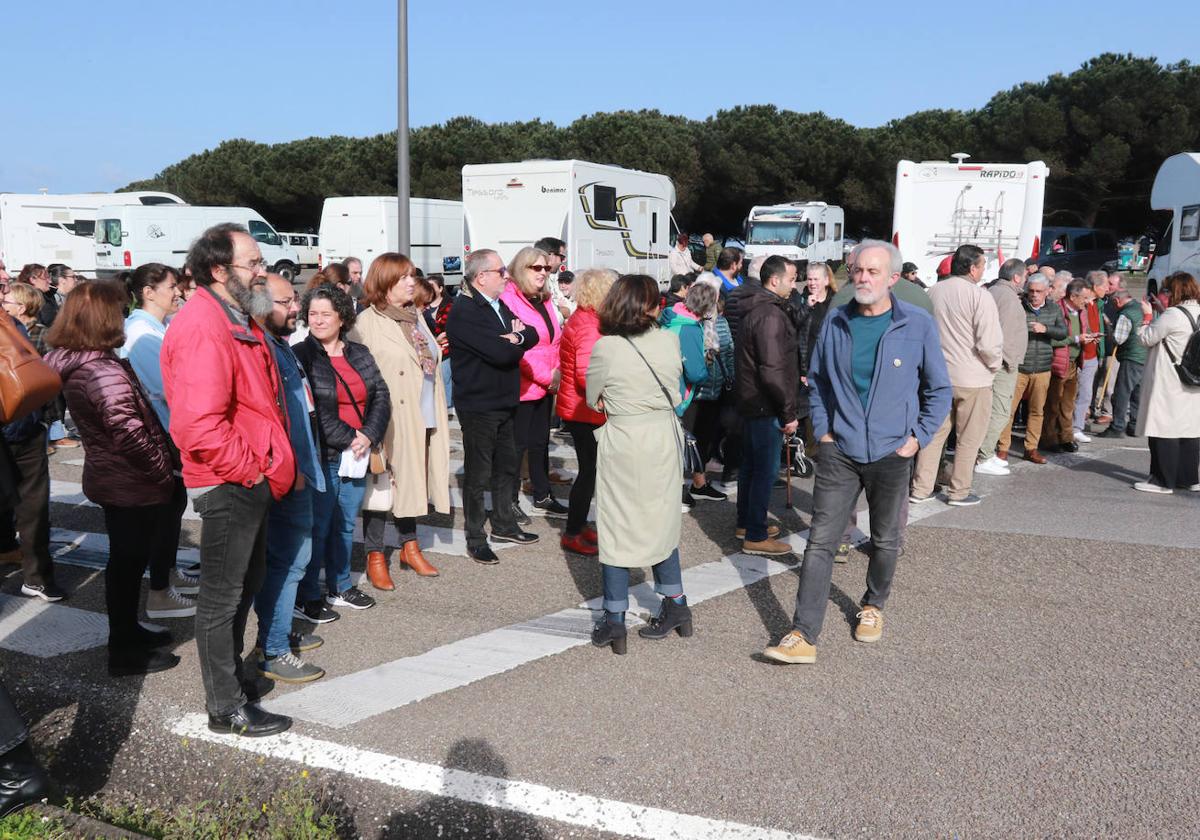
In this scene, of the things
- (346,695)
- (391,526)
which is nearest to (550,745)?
(346,695)

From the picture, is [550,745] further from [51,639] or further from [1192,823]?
[51,639]

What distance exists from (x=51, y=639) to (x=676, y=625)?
130 inches

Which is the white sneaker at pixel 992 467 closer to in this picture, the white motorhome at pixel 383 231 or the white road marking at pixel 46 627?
the white road marking at pixel 46 627

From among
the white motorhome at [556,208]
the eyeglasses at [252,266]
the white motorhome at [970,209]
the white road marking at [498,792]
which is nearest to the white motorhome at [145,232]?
the white motorhome at [556,208]

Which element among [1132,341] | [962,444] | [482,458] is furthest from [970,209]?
[482,458]

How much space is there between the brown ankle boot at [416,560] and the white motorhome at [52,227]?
31.7 metres

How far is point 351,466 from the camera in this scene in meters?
5.27

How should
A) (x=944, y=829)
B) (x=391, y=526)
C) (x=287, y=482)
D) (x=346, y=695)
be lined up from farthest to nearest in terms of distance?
(x=391, y=526), (x=346, y=695), (x=287, y=482), (x=944, y=829)

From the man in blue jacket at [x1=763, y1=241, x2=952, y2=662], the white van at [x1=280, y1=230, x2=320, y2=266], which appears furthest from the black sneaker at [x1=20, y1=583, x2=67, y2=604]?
the white van at [x1=280, y1=230, x2=320, y2=266]

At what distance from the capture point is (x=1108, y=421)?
11.8m

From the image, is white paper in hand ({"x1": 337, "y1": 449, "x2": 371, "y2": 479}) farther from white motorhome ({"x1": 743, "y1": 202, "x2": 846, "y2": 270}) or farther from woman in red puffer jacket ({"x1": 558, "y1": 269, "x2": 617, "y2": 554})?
white motorhome ({"x1": 743, "y1": 202, "x2": 846, "y2": 270})

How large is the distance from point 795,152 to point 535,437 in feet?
142

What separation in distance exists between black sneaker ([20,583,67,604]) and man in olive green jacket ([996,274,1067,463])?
307 inches

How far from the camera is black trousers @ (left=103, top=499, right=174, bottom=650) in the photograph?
15.5 ft
